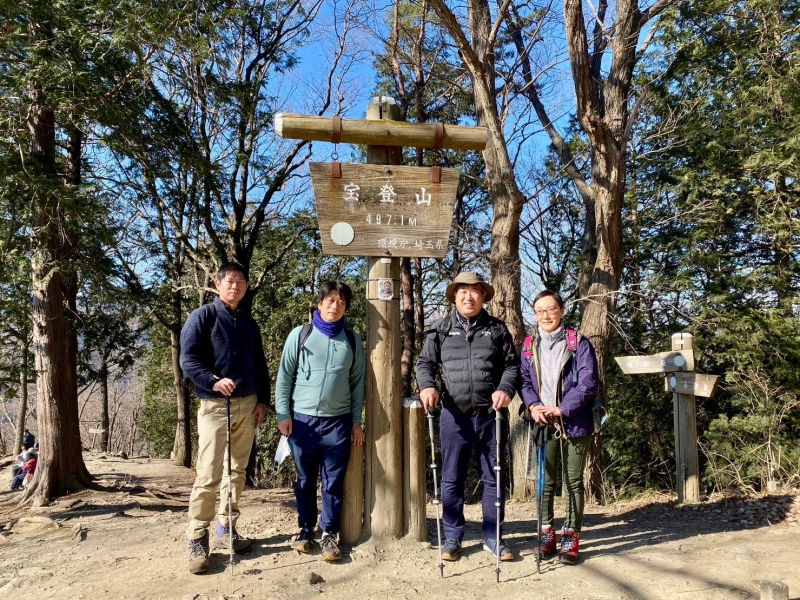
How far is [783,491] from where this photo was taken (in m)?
5.77

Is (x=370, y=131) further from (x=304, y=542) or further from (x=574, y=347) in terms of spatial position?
(x=304, y=542)

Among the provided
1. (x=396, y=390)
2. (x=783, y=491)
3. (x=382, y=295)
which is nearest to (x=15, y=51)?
(x=382, y=295)

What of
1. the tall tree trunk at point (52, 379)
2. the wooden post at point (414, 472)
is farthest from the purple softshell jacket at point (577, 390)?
the tall tree trunk at point (52, 379)

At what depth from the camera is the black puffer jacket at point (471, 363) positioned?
371 centimetres

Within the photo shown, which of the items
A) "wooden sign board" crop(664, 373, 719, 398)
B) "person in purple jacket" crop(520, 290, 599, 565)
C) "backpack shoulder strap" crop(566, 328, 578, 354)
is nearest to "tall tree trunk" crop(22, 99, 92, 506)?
"person in purple jacket" crop(520, 290, 599, 565)

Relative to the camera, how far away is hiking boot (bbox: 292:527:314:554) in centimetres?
377

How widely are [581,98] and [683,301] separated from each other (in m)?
4.94

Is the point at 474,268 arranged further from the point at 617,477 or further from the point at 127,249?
the point at 127,249

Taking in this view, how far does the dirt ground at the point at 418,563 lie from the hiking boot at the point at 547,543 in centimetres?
11

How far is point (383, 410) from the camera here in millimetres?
3938

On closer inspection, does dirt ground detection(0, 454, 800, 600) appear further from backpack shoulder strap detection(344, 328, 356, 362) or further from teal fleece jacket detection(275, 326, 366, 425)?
backpack shoulder strap detection(344, 328, 356, 362)

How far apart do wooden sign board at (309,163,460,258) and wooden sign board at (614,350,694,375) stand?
3383mm

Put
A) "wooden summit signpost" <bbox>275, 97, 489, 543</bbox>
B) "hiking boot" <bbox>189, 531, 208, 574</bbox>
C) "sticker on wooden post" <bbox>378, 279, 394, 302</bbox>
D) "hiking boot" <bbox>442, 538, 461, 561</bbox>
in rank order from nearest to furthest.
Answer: "hiking boot" <bbox>189, 531, 208, 574</bbox> → "hiking boot" <bbox>442, 538, 461, 561</bbox> → "wooden summit signpost" <bbox>275, 97, 489, 543</bbox> → "sticker on wooden post" <bbox>378, 279, 394, 302</bbox>

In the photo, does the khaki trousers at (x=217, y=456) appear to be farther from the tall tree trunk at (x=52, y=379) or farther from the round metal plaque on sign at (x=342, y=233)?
the tall tree trunk at (x=52, y=379)
